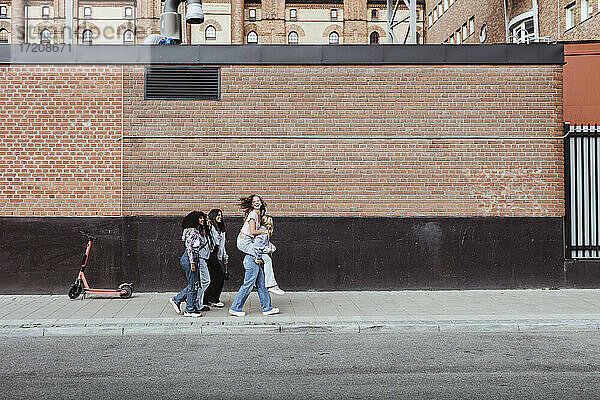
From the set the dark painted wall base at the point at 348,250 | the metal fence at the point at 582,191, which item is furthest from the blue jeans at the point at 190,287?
the metal fence at the point at 582,191

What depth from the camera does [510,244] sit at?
1216 cm

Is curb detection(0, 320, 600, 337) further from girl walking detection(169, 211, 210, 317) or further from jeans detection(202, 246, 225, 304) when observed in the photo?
jeans detection(202, 246, 225, 304)

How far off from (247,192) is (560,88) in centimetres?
602

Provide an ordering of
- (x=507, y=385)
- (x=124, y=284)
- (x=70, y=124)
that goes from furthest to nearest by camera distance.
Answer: (x=70, y=124), (x=124, y=284), (x=507, y=385)

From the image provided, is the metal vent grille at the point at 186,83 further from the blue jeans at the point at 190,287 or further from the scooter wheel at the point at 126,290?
the blue jeans at the point at 190,287

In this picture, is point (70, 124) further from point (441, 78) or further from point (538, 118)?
point (538, 118)

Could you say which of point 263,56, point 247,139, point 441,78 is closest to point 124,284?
point 247,139

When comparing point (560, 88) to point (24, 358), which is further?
point (560, 88)

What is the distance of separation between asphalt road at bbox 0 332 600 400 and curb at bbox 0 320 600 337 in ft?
→ 0.65

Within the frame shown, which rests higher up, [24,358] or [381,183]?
[381,183]

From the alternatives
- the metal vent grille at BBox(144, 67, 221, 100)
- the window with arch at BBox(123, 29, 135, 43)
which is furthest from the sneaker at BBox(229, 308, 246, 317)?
the window with arch at BBox(123, 29, 135, 43)

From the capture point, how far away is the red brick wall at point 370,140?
39.7 ft

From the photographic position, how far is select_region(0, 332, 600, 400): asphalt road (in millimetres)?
5906

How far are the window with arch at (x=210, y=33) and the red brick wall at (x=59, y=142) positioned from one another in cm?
5763
